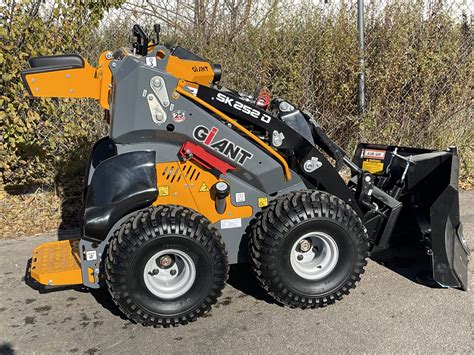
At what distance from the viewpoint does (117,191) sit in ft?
11.2

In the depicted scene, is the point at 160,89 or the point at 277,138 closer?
the point at 160,89

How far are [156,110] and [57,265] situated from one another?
136 centimetres

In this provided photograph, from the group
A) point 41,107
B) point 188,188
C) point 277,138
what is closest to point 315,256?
point 277,138

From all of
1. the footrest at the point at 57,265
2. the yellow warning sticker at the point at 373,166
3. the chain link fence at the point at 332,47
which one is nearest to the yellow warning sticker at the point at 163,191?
the footrest at the point at 57,265

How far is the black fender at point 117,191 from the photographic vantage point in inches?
133

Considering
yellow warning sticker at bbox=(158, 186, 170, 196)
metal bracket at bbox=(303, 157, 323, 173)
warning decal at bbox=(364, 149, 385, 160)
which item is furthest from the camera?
warning decal at bbox=(364, 149, 385, 160)

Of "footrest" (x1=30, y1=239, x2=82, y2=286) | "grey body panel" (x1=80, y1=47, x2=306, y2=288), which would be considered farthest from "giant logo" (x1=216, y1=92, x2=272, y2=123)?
"footrest" (x1=30, y1=239, x2=82, y2=286)

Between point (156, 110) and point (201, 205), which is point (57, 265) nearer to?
point (201, 205)

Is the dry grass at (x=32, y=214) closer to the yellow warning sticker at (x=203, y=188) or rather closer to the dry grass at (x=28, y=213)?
the dry grass at (x=28, y=213)

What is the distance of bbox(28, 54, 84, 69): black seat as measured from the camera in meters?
3.52

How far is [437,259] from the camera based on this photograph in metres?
3.65

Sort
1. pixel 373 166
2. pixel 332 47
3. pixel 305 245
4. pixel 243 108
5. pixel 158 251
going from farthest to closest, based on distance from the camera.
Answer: pixel 332 47, pixel 373 166, pixel 305 245, pixel 243 108, pixel 158 251

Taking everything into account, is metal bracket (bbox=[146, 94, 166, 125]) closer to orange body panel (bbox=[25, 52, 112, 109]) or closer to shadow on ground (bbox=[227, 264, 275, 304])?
orange body panel (bbox=[25, 52, 112, 109])

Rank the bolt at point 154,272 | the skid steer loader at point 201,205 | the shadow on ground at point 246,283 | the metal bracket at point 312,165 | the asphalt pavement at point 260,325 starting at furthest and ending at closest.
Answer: the shadow on ground at point 246,283 < the metal bracket at point 312,165 < the bolt at point 154,272 < the skid steer loader at point 201,205 < the asphalt pavement at point 260,325
